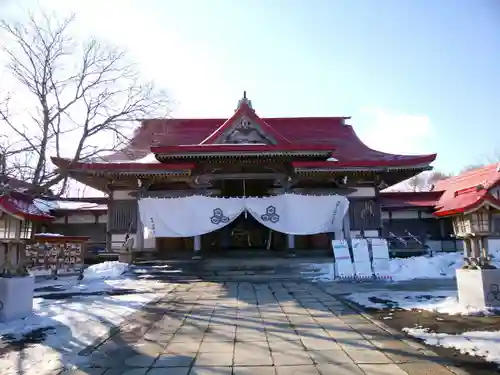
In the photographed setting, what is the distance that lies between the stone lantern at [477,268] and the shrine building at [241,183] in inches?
242

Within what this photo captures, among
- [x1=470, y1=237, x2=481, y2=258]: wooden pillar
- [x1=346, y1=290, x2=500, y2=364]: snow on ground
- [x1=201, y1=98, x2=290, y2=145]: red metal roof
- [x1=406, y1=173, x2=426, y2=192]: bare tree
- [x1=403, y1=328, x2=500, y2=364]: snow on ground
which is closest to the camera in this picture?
[x1=403, y1=328, x2=500, y2=364]: snow on ground

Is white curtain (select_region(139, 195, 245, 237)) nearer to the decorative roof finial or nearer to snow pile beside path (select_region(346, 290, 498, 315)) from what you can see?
the decorative roof finial

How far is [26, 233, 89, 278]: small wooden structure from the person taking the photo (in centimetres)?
1239

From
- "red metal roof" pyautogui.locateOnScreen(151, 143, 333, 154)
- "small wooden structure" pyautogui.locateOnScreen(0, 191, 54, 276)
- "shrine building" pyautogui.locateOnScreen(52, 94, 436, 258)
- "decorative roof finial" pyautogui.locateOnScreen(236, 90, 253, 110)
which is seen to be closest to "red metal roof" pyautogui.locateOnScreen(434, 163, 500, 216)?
"shrine building" pyautogui.locateOnScreen(52, 94, 436, 258)

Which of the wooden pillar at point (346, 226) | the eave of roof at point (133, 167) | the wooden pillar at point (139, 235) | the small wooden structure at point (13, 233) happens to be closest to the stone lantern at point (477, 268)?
the wooden pillar at point (346, 226)

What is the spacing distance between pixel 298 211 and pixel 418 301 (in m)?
6.08

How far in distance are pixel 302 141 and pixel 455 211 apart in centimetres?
1195

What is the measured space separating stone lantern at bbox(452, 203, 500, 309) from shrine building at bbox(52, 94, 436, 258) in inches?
242

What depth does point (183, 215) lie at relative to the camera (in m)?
12.7

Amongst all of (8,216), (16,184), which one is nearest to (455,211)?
(8,216)

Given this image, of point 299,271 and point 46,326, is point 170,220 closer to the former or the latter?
point 299,271

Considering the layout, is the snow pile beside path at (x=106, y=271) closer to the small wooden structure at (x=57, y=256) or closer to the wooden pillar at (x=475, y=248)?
the small wooden structure at (x=57, y=256)

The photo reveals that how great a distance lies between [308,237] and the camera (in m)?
15.2

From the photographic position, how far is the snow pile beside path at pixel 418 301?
20.1ft
